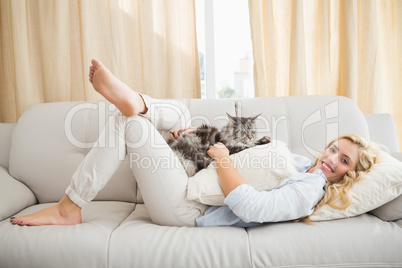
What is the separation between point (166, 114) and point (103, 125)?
1.68 ft

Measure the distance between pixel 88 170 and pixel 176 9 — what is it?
4.84 ft

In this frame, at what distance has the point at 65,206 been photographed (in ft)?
4.35

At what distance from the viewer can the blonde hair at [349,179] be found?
1.25 meters

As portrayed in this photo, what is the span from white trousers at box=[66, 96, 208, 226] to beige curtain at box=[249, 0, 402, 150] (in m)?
1.22

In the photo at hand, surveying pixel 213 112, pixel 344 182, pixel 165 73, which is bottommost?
pixel 344 182

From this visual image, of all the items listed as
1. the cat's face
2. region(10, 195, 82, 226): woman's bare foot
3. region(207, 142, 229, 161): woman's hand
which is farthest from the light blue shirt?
region(10, 195, 82, 226): woman's bare foot

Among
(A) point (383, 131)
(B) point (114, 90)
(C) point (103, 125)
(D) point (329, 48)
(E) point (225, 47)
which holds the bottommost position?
(A) point (383, 131)

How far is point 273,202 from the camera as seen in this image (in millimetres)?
1181

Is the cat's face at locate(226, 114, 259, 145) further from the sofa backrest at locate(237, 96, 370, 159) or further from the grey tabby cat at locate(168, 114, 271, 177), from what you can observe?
the sofa backrest at locate(237, 96, 370, 159)

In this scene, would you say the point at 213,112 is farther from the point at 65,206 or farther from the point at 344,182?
the point at 65,206

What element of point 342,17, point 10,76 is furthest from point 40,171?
point 342,17

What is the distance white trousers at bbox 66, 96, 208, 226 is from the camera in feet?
Result: 4.19

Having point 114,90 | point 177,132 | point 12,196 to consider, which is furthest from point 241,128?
point 12,196

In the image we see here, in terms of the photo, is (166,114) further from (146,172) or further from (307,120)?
(307,120)
